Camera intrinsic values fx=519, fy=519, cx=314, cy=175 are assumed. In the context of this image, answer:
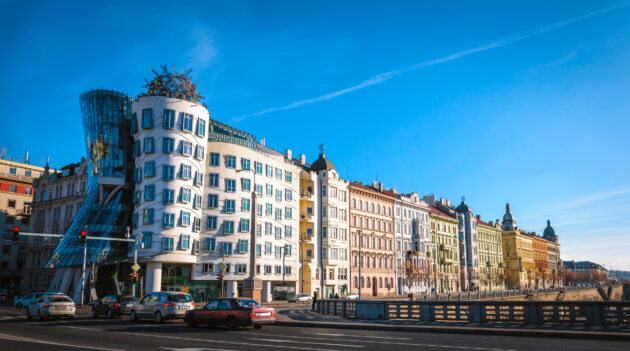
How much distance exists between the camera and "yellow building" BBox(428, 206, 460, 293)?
340 feet

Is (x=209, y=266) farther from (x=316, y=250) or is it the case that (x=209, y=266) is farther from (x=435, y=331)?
(x=435, y=331)

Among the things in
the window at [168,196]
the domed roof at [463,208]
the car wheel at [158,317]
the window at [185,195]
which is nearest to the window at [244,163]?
the window at [185,195]

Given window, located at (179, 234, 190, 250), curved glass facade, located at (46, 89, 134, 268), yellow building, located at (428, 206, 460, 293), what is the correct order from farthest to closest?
yellow building, located at (428, 206, 460, 293) → curved glass facade, located at (46, 89, 134, 268) → window, located at (179, 234, 190, 250)

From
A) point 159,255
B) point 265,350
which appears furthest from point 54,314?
point 159,255

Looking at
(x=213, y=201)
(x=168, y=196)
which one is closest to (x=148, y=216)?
(x=168, y=196)

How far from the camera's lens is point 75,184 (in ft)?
265

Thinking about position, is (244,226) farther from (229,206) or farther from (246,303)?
(246,303)

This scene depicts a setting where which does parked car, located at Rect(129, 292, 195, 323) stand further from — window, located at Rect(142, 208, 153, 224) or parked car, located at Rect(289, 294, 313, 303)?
A: parked car, located at Rect(289, 294, 313, 303)

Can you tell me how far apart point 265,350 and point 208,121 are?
5348 centimetres

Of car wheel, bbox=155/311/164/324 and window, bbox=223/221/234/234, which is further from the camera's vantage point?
window, bbox=223/221/234/234

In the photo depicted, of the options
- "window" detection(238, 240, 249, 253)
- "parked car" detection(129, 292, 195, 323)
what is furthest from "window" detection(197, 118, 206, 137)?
"parked car" detection(129, 292, 195, 323)

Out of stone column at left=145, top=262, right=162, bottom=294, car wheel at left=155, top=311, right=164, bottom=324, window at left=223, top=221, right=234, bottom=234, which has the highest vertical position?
window at left=223, top=221, right=234, bottom=234

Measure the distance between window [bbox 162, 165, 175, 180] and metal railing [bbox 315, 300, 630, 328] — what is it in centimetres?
3427

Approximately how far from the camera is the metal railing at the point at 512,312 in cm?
2147
